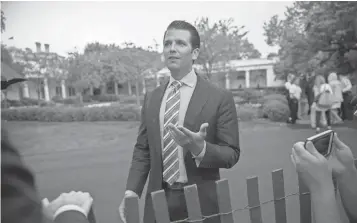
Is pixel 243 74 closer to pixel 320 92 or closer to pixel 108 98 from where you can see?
pixel 108 98

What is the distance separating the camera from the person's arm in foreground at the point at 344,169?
1027 millimetres

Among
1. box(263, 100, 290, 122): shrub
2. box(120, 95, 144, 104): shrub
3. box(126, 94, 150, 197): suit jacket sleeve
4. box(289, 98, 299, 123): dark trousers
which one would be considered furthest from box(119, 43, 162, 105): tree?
box(126, 94, 150, 197): suit jacket sleeve

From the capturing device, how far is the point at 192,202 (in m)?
1.02

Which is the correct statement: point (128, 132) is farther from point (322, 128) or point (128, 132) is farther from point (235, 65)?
point (235, 65)

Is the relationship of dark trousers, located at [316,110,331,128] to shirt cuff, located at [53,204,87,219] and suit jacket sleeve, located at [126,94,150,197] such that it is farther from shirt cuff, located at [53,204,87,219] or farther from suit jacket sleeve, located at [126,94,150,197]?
shirt cuff, located at [53,204,87,219]

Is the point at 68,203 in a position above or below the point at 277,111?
above

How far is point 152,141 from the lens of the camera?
46.5 inches

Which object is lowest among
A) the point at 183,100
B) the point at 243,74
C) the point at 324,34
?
the point at 183,100

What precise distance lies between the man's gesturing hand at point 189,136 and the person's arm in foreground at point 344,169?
482 millimetres

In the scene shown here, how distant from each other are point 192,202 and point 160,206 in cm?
13

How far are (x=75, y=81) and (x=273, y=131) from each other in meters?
8.89

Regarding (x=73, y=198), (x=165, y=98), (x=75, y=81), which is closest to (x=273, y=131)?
(x=165, y=98)

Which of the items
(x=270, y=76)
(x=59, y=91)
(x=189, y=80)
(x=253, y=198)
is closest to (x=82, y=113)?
(x=59, y=91)

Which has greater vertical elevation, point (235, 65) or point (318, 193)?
point (235, 65)
